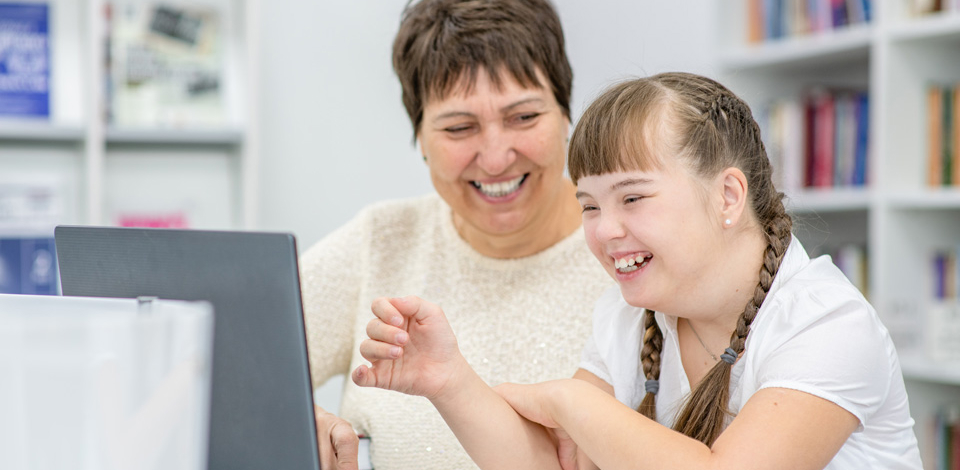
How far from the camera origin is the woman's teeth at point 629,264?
3.37 ft

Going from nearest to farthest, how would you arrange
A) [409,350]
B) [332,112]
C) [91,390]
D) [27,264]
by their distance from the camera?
[91,390] → [409,350] → [27,264] → [332,112]

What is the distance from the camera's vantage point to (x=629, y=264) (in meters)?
1.03

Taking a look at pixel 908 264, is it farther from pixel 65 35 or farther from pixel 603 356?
pixel 65 35

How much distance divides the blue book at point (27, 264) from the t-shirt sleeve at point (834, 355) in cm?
215

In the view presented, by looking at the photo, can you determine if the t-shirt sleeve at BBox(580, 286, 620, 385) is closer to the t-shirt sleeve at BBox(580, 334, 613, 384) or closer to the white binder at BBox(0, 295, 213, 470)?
the t-shirt sleeve at BBox(580, 334, 613, 384)

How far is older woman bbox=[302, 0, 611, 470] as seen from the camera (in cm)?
134

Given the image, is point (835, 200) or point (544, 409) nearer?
point (544, 409)

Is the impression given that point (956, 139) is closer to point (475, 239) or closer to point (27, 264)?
point (475, 239)

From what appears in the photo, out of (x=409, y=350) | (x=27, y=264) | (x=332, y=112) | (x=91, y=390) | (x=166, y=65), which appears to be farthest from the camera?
(x=332, y=112)

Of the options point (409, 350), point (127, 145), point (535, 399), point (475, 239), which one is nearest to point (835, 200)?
point (475, 239)

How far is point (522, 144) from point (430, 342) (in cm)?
46

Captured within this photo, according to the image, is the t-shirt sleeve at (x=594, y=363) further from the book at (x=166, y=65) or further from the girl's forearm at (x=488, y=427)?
the book at (x=166, y=65)

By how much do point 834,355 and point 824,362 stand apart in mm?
14

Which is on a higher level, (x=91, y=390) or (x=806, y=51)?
(x=806, y=51)
